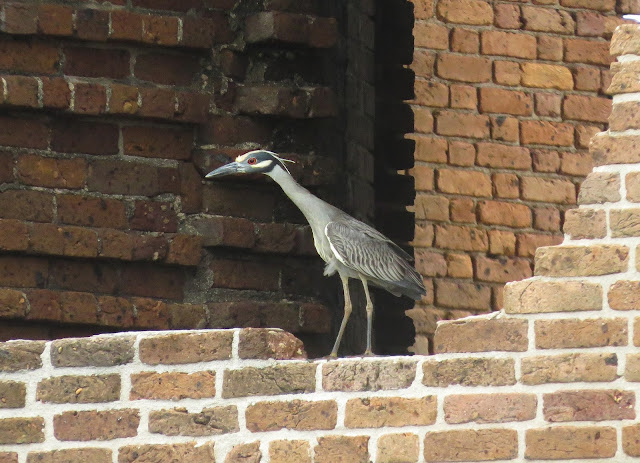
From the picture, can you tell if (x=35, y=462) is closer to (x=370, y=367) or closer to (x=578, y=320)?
(x=370, y=367)

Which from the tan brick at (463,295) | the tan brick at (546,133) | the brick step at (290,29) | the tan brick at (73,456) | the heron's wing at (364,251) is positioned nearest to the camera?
the tan brick at (73,456)

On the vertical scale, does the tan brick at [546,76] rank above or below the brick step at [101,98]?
above

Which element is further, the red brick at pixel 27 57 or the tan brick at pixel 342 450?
the red brick at pixel 27 57

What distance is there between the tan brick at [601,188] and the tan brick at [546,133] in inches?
125

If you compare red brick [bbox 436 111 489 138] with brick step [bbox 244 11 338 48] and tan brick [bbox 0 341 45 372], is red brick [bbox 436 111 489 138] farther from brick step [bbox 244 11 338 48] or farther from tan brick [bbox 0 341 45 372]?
tan brick [bbox 0 341 45 372]

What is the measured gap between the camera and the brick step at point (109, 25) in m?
4.40

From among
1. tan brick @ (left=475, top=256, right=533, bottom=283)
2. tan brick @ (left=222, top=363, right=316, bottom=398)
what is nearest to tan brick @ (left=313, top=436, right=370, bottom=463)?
tan brick @ (left=222, top=363, right=316, bottom=398)

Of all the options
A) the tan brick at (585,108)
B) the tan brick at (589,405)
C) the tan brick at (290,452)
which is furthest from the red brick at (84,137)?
the tan brick at (585,108)

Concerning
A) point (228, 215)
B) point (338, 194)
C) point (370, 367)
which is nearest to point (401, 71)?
point (338, 194)

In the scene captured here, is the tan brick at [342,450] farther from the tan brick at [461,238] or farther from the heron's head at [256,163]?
the tan brick at [461,238]

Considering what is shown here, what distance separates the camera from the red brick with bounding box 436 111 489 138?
6.86 meters

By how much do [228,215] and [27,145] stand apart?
1.83 feet

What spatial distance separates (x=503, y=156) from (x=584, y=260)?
125 inches

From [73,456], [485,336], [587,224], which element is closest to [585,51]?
[587,224]
